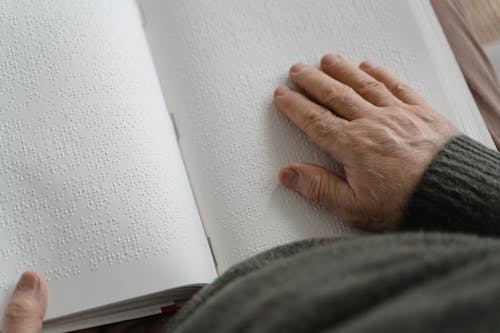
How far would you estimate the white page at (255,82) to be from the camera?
44 centimetres

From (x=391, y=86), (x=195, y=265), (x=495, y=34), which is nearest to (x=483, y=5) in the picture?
(x=495, y=34)

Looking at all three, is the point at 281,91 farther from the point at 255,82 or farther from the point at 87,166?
the point at 87,166

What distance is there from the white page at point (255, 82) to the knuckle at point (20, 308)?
0.56 feet

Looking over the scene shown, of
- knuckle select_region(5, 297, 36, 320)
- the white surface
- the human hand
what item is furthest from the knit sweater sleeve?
knuckle select_region(5, 297, 36, 320)

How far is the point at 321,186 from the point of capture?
1.38 feet

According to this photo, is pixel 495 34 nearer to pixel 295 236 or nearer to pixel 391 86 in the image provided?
pixel 391 86

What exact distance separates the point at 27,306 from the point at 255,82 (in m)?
0.30

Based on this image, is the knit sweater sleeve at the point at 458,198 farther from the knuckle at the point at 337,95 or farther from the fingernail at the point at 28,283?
the fingernail at the point at 28,283

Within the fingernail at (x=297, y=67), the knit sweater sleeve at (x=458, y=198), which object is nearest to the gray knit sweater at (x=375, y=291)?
the knit sweater sleeve at (x=458, y=198)

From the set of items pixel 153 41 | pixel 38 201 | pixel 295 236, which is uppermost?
pixel 153 41

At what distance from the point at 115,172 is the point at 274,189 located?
0.51ft

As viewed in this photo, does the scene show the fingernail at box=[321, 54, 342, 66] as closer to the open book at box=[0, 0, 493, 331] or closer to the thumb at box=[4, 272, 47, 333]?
the open book at box=[0, 0, 493, 331]

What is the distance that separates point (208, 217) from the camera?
17.6 inches

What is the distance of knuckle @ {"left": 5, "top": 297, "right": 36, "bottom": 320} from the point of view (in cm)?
38
